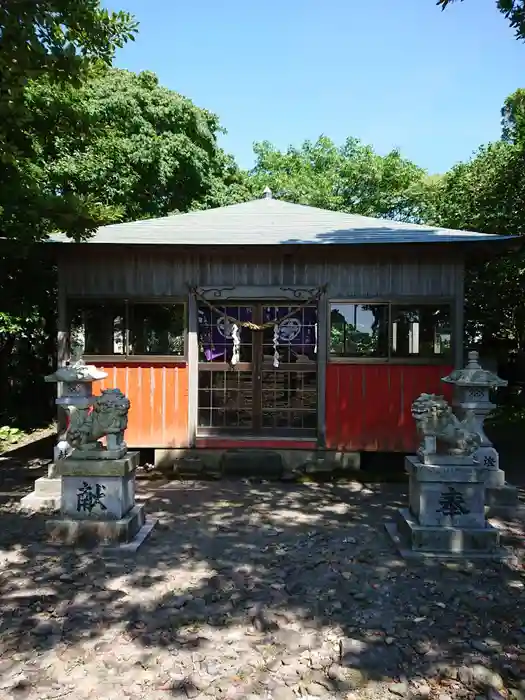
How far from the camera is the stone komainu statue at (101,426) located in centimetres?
564

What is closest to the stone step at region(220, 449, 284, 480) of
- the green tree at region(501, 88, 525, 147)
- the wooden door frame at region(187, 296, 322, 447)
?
the wooden door frame at region(187, 296, 322, 447)

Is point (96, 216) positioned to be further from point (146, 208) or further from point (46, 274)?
point (146, 208)

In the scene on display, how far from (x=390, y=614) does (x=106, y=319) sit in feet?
21.1

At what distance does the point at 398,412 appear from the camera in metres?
8.62

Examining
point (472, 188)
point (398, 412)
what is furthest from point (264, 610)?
point (472, 188)

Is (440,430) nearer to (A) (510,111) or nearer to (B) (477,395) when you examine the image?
(B) (477,395)

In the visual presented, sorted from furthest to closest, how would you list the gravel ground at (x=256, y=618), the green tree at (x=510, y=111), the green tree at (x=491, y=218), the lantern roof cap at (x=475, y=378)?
the green tree at (x=510, y=111)
the green tree at (x=491, y=218)
the lantern roof cap at (x=475, y=378)
the gravel ground at (x=256, y=618)

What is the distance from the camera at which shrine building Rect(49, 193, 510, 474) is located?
28.1 ft

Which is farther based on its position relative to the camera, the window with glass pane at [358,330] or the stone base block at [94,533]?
the window with glass pane at [358,330]

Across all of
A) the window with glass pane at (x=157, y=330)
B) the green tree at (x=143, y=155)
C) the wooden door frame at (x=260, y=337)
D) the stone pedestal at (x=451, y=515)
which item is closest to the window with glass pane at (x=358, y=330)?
the wooden door frame at (x=260, y=337)

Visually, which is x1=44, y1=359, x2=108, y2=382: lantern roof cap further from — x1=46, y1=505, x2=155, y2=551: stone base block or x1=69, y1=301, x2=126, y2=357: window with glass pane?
x1=46, y1=505, x2=155, y2=551: stone base block

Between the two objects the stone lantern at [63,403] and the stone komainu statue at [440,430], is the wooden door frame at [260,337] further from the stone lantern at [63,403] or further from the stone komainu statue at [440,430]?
the stone komainu statue at [440,430]

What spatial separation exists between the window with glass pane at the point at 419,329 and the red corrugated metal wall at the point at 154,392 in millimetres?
3469

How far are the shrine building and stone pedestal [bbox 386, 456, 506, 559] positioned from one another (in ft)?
10.6
